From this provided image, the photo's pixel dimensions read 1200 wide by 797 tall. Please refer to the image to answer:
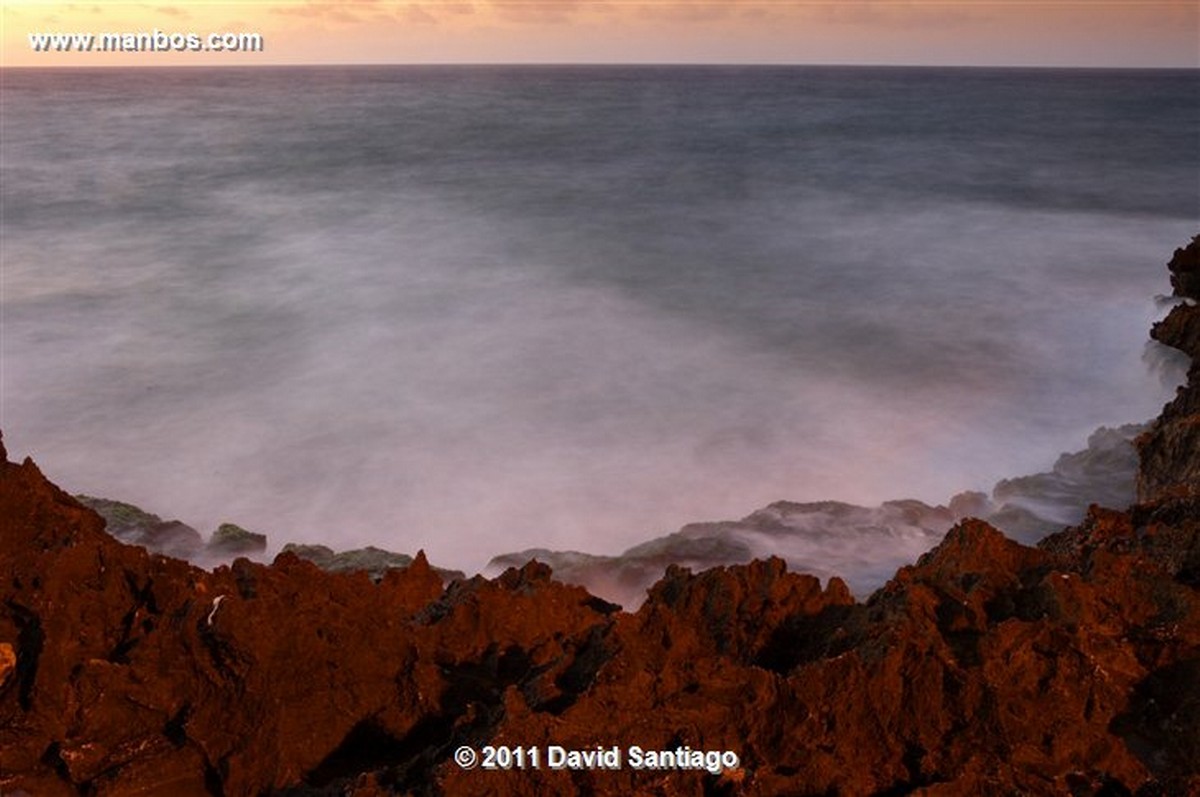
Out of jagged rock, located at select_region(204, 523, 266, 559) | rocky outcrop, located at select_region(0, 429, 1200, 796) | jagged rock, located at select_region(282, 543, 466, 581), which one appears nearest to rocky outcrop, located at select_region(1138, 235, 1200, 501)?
rocky outcrop, located at select_region(0, 429, 1200, 796)

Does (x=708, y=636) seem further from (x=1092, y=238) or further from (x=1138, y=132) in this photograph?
(x=1138, y=132)

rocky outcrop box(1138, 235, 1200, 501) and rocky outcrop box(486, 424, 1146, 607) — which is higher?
rocky outcrop box(1138, 235, 1200, 501)

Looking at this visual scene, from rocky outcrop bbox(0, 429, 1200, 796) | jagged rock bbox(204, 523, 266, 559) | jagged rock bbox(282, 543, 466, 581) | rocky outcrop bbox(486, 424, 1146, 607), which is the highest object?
rocky outcrop bbox(0, 429, 1200, 796)

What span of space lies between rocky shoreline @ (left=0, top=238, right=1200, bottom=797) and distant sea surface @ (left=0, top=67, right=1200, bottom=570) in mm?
4690

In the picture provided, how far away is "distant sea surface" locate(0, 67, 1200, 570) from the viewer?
9867 millimetres

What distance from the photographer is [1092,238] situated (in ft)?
65.9

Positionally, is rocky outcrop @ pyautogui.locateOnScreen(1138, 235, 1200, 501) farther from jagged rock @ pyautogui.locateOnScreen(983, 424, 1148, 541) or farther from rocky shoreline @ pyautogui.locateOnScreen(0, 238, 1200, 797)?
rocky shoreline @ pyautogui.locateOnScreen(0, 238, 1200, 797)

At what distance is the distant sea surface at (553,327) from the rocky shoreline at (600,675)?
4.69m

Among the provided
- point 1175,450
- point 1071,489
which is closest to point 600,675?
point 1175,450

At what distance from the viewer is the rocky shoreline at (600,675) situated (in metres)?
2.73

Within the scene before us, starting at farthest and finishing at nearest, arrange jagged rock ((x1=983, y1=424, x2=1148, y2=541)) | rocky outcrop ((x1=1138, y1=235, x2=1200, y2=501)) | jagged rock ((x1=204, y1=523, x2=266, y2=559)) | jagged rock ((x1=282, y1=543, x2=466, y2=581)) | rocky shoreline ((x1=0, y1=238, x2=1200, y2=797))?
Answer: jagged rock ((x1=204, y1=523, x2=266, y2=559)) → jagged rock ((x1=983, y1=424, x2=1148, y2=541)) → jagged rock ((x1=282, y1=543, x2=466, y2=581)) → rocky outcrop ((x1=1138, y1=235, x2=1200, y2=501)) → rocky shoreline ((x1=0, y1=238, x2=1200, y2=797))

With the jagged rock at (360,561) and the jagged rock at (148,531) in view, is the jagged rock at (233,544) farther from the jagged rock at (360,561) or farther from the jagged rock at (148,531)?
the jagged rock at (360,561)

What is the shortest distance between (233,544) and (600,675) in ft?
18.8

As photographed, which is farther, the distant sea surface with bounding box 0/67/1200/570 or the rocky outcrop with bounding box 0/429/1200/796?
the distant sea surface with bounding box 0/67/1200/570
